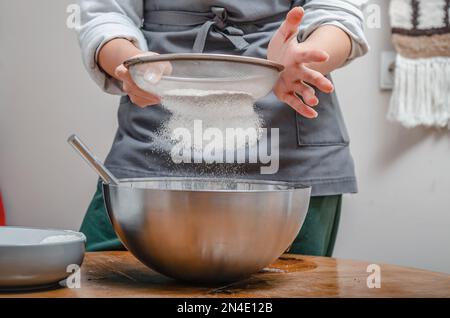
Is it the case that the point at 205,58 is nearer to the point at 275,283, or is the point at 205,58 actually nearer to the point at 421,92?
the point at 275,283

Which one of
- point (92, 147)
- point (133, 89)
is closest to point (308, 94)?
point (133, 89)

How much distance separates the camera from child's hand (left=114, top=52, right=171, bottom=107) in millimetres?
790

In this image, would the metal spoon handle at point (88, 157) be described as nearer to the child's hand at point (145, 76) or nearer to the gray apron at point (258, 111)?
the child's hand at point (145, 76)

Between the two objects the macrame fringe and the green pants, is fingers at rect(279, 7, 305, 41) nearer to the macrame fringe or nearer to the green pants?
the green pants

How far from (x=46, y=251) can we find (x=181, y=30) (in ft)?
2.24

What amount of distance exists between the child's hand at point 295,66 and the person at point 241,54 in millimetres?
167

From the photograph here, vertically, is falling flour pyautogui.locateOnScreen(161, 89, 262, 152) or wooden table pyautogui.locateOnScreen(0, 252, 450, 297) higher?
falling flour pyautogui.locateOnScreen(161, 89, 262, 152)

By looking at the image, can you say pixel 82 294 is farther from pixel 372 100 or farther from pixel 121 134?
pixel 372 100

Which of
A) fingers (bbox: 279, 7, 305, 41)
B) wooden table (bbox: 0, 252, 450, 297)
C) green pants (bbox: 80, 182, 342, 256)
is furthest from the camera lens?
green pants (bbox: 80, 182, 342, 256)

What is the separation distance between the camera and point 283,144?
45.9 inches

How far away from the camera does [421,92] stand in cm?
168

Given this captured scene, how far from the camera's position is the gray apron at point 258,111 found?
1.17m

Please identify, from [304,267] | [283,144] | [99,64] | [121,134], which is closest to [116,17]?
[99,64]

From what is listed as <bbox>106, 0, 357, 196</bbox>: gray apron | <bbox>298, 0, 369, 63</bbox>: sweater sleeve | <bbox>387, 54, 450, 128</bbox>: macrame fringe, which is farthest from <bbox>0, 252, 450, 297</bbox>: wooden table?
<bbox>387, 54, 450, 128</bbox>: macrame fringe
